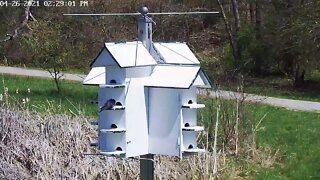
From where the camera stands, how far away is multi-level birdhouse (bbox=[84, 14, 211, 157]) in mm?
3080

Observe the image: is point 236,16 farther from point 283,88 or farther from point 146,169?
point 146,169

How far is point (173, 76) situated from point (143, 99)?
18 centimetres

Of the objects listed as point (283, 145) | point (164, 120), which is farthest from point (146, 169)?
point (283, 145)

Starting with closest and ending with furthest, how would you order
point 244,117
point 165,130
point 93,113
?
point 165,130 < point 244,117 < point 93,113

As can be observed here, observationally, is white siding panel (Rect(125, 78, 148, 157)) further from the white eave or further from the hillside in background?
the hillside in background

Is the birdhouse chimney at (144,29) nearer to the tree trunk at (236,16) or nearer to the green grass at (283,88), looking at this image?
the green grass at (283,88)

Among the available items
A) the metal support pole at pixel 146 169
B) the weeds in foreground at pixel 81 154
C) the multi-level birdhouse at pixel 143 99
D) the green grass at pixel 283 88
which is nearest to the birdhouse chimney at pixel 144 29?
the multi-level birdhouse at pixel 143 99

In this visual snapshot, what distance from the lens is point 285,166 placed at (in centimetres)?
720

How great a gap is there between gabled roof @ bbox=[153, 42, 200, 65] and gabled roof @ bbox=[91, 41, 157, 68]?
5.2 inches

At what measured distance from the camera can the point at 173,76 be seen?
3.09 m

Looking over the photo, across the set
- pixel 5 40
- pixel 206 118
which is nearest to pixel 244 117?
pixel 206 118

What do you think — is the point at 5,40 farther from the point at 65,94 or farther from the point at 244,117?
the point at 244,117

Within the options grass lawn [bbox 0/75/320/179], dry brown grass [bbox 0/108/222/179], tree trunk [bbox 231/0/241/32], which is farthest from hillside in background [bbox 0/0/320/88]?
dry brown grass [bbox 0/108/222/179]

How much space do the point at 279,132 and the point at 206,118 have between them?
1.71 m
